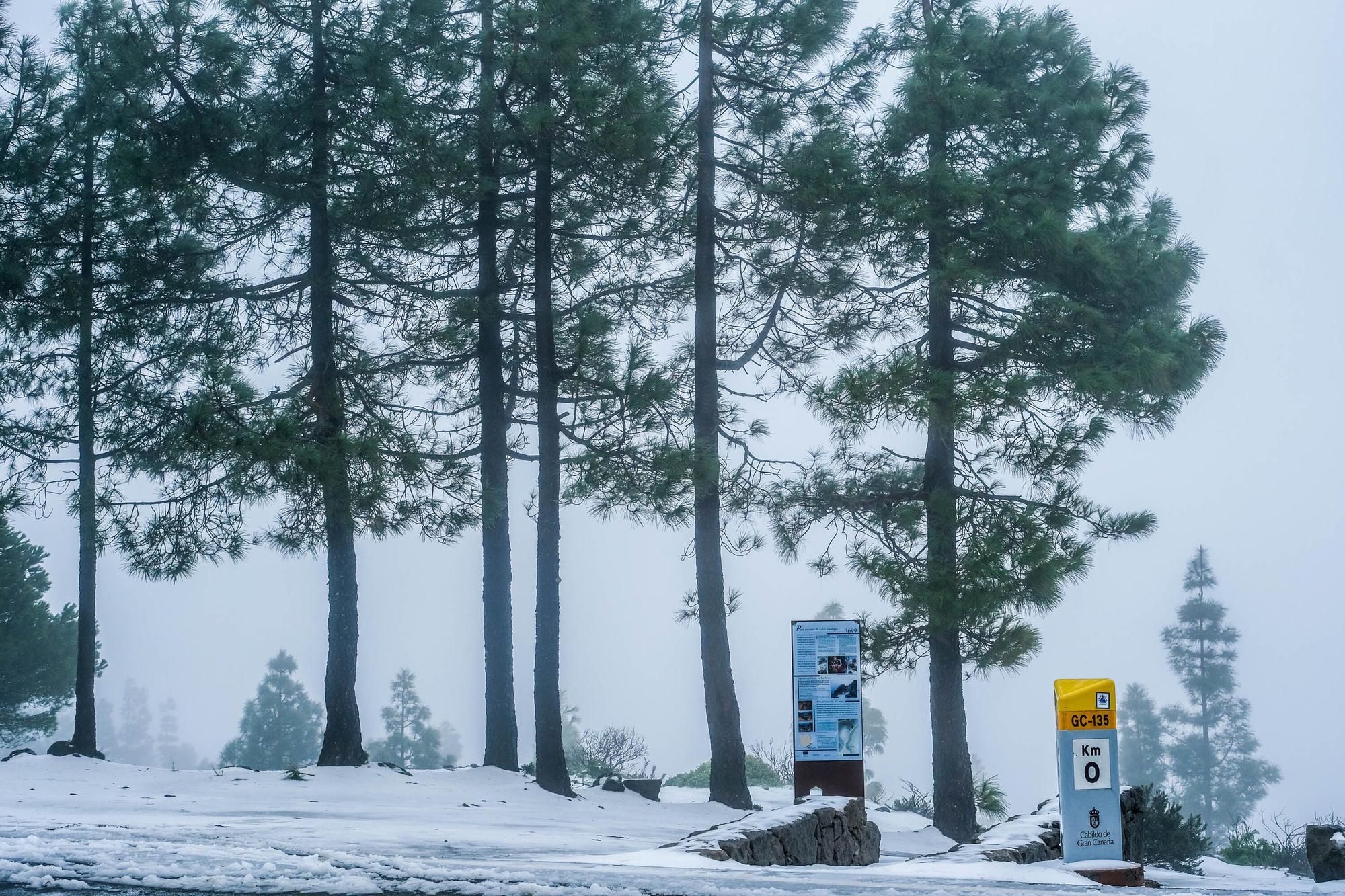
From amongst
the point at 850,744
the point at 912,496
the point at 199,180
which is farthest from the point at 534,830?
the point at 199,180

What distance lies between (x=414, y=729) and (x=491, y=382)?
2370cm

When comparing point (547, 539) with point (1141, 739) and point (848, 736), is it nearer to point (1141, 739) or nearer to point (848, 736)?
point (848, 736)

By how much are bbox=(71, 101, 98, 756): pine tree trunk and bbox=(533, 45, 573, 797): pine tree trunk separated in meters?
6.51

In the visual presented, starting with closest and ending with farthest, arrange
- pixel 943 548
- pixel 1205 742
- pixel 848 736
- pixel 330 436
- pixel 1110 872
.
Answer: pixel 1110 872
pixel 848 736
pixel 330 436
pixel 943 548
pixel 1205 742

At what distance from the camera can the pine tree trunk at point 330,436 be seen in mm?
14117

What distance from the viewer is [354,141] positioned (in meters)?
15.1

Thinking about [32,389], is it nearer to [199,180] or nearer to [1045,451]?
[199,180]

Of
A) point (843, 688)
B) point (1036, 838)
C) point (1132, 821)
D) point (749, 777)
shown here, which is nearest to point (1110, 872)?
point (1036, 838)

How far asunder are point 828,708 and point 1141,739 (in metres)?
33.1

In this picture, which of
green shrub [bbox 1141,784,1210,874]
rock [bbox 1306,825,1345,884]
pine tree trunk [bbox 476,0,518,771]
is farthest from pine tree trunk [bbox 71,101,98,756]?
rock [bbox 1306,825,1345,884]

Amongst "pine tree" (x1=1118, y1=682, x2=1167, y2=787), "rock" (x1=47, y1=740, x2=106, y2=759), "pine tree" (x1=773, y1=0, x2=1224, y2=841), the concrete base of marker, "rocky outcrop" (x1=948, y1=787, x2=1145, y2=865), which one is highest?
"pine tree" (x1=773, y1=0, x2=1224, y2=841)

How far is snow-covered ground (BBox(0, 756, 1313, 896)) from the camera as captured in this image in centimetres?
405

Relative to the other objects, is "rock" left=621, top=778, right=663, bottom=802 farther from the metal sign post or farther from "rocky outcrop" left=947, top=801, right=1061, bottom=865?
"rocky outcrop" left=947, top=801, right=1061, bottom=865

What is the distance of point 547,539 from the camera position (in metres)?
15.0
